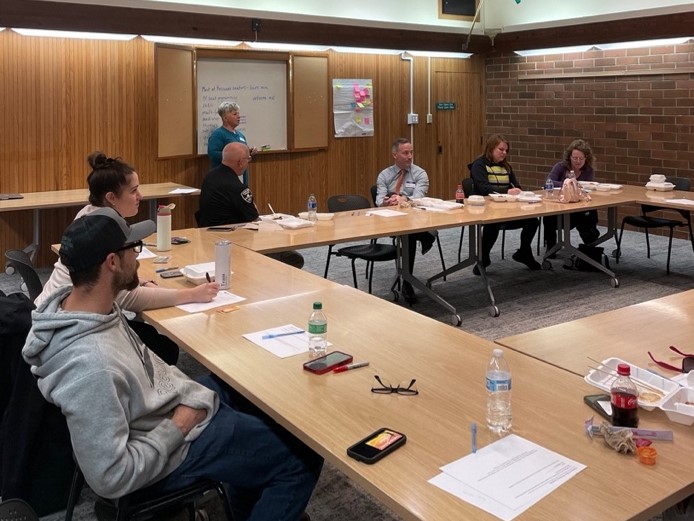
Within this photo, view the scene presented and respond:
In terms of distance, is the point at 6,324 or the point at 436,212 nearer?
the point at 6,324

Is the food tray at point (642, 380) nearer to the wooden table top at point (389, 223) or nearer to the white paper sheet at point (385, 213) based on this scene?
the wooden table top at point (389, 223)

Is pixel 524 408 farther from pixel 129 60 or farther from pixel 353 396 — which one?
pixel 129 60

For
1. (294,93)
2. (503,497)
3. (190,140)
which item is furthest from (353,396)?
(294,93)

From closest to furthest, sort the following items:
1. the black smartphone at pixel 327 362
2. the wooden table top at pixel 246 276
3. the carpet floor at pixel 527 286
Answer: the black smartphone at pixel 327 362, the wooden table top at pixel 246 276, the carpet floor at pixel 527 286

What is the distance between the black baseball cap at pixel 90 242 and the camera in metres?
1.89

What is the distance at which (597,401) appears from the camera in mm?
1943

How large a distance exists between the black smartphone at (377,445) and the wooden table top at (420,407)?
0.02m

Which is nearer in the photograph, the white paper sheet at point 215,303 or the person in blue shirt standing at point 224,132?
the white paper sheet at point 215,303

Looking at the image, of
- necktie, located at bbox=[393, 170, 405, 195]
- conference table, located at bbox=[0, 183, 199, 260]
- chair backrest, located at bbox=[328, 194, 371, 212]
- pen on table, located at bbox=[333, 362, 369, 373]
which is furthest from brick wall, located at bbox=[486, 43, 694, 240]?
pen on table, located at bbox=[333, 362, 369, 373]

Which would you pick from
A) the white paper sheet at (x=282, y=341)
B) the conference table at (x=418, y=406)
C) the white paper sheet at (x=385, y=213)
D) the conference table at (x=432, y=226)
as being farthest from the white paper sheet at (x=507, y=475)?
the white paper sheet at (x=385, y=213)

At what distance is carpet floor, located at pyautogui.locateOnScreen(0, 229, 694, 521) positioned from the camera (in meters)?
5.17

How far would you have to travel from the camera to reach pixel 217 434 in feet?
6.69

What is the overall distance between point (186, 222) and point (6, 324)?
5.37 metres

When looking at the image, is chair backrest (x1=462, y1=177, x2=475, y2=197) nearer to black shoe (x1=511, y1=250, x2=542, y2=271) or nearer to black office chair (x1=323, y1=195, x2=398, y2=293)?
black shoe (x1=511, y1=250, x2=542, y2=271)
